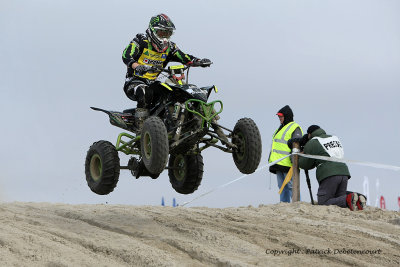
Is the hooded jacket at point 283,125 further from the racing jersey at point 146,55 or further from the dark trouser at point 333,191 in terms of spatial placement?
the racing jersey at point 146,55

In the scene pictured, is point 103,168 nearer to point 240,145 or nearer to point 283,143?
point 240,145

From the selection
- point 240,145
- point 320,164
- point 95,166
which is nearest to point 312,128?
point 320,164

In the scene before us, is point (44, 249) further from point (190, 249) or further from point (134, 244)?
point (190, 249)

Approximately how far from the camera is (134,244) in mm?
8438

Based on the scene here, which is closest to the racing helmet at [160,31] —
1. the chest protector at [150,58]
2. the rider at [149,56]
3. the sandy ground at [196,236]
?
the rider at [149,56]

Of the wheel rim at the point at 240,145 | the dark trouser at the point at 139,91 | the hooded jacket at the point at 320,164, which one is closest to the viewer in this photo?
the wheel rim at the point at 240,145

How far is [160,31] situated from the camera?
374 inches

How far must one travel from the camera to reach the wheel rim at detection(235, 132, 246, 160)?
8.78m

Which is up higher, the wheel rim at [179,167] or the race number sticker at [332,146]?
the race number sticker at [332,146]

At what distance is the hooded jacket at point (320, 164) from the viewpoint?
11.1 meters

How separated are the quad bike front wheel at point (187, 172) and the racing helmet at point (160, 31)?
5.54 feet

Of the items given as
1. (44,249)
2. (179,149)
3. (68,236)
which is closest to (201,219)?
(179,149)

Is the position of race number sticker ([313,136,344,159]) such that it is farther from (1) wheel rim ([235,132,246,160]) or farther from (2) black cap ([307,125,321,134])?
(1) wheel rim ([235,132,246,160])

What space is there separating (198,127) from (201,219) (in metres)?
2.01
